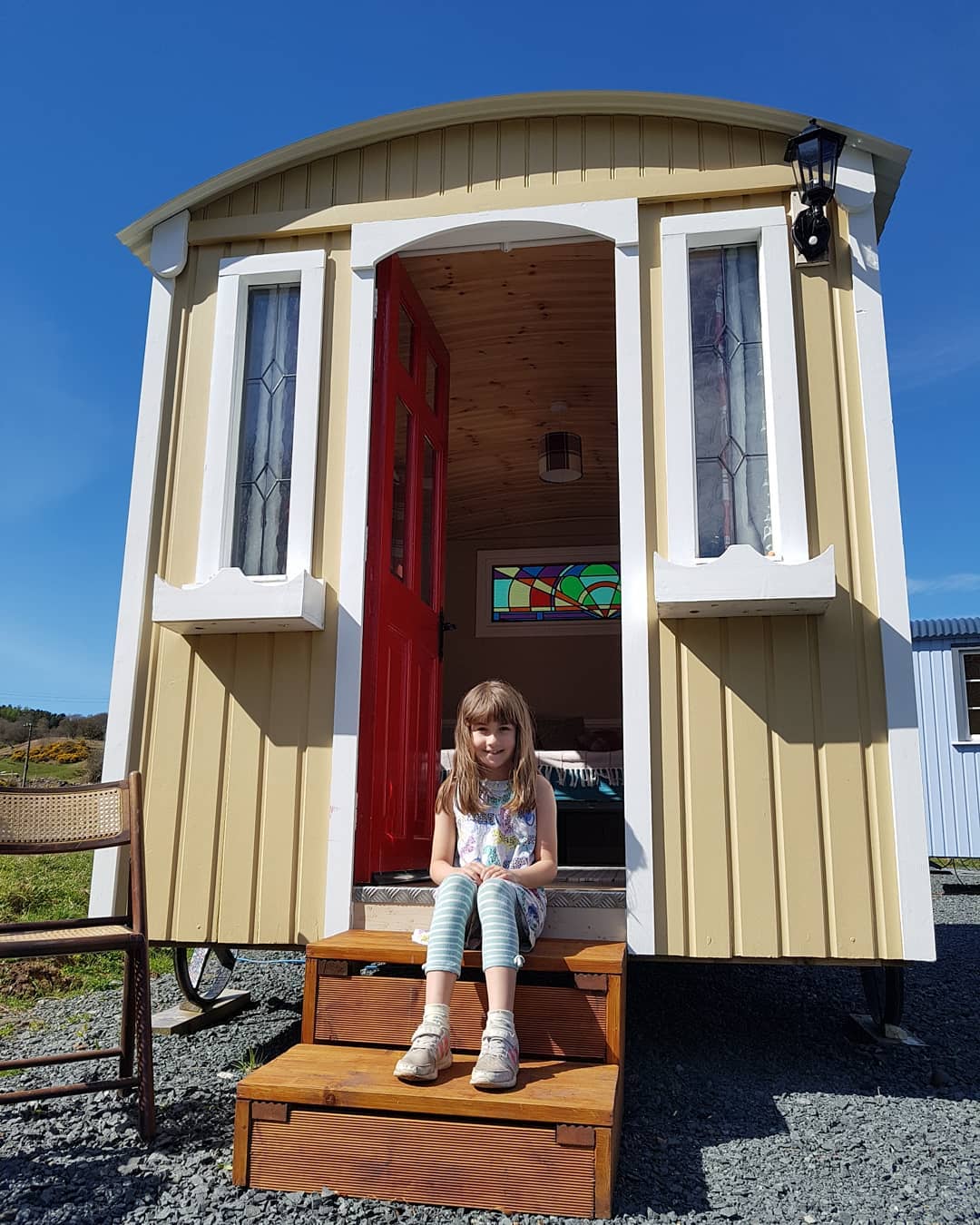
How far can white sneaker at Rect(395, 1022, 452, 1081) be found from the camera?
5.85ft

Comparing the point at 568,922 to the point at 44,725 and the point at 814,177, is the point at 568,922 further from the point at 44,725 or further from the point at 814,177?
the point at 44,725

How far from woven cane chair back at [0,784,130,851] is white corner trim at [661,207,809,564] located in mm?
1804

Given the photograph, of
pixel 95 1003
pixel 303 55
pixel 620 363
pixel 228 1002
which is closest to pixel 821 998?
pixel 228 1002

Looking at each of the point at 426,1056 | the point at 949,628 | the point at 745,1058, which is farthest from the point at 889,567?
the point at 949,628

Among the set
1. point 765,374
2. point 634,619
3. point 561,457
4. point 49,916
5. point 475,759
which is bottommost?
point 49,916

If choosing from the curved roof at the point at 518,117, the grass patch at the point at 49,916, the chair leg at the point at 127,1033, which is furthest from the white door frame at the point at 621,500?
the grass patch at the point at 49,916

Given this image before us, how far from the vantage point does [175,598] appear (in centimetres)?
285

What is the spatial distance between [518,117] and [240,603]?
6.59 feet

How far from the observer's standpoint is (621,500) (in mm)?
2754

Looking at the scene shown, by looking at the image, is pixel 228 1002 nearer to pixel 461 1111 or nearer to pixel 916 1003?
pixel 461 1111

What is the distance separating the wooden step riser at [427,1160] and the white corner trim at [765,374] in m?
1.69

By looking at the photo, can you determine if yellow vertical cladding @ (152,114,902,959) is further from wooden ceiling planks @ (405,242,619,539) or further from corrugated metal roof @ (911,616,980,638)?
corrugated metal roof @ (911,616,980,638)

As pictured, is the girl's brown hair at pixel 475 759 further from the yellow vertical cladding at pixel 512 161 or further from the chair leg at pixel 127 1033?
the yellow vertical cladding at pixel 512 161

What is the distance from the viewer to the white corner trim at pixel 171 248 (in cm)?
330
